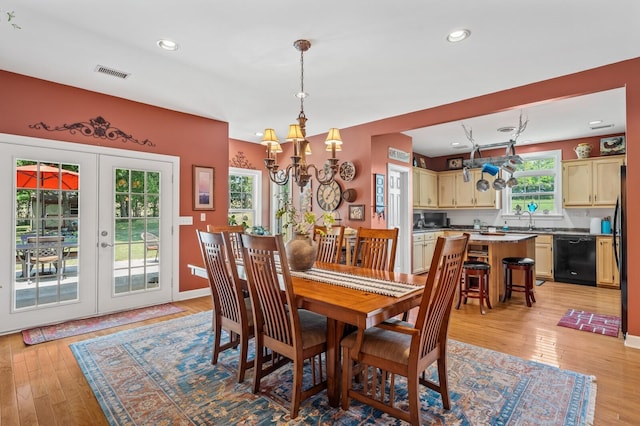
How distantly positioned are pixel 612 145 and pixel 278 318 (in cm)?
664

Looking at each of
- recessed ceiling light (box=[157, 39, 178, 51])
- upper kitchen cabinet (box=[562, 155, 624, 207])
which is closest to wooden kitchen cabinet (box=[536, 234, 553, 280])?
upper kitchen cabinet (box=[562, 155, 624, 207])

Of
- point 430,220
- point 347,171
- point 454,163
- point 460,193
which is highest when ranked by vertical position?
point 454,163

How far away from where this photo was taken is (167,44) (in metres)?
2.88

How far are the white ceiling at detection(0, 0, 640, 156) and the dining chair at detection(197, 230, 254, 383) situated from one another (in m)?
1.67

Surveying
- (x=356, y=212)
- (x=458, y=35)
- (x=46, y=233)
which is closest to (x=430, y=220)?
(x=356, y=212)

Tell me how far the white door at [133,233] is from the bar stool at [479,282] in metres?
3.93

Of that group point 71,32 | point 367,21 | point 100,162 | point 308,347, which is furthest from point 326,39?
point 100,162

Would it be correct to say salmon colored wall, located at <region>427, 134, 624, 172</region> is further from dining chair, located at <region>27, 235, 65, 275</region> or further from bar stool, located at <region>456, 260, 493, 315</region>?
dining chair, located at <region>27, 235, 65, 275</region>

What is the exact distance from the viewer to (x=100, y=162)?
13.1ft

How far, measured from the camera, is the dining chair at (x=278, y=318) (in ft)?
6.40

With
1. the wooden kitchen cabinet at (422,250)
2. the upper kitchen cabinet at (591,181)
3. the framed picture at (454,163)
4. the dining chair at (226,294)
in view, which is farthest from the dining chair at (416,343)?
the framed picture at (454,163)

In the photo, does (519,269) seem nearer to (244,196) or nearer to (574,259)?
(574,259)

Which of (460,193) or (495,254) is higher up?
(460,193)

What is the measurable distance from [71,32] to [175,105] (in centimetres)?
175
